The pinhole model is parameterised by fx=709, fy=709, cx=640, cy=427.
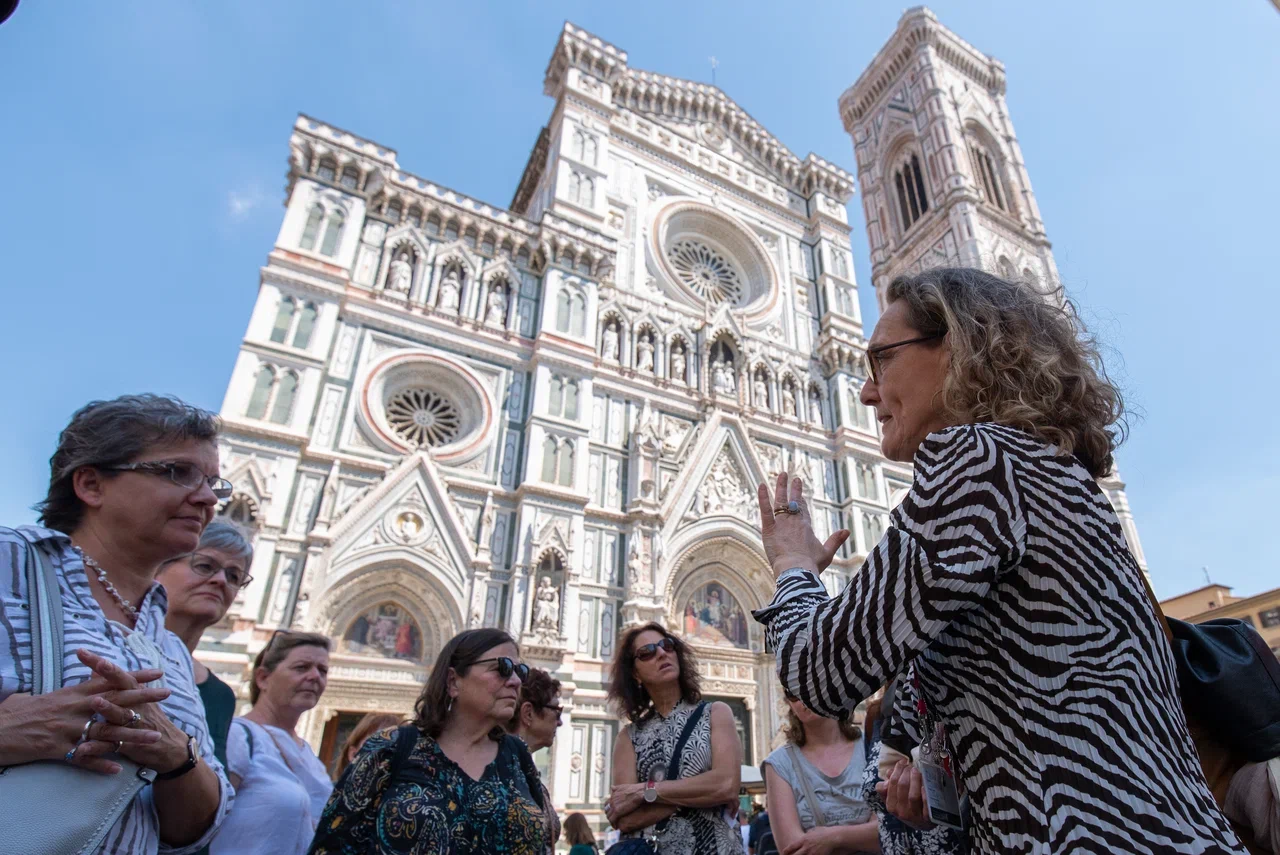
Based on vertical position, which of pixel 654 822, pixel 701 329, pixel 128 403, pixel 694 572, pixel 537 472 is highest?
pixel 701 329

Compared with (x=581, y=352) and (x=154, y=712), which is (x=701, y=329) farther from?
(x=154, y=712)

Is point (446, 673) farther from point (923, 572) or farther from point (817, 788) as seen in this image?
point (923, 572)

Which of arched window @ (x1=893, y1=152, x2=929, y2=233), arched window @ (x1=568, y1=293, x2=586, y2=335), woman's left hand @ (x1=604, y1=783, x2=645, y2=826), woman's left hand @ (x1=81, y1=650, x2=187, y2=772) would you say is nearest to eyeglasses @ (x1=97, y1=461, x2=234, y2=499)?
woman's left hand @ (x1=81, y1=650, x2=187, y2=772)

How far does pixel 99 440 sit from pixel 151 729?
77 cm

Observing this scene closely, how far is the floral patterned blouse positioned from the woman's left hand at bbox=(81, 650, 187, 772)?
2.81 ft

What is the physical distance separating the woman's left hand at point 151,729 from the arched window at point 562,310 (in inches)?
529

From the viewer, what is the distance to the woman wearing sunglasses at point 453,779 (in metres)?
2.12

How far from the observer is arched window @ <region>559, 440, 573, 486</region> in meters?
13.2

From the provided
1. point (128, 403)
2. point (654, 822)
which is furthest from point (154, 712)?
point (654, 822)

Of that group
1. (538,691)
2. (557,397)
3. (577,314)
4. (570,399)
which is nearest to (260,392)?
(557,397)

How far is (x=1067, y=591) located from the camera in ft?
3.48

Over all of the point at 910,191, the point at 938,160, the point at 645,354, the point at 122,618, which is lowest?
the point at 122,618

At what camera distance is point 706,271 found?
62.3 feet

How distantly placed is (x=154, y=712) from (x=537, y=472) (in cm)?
1157
